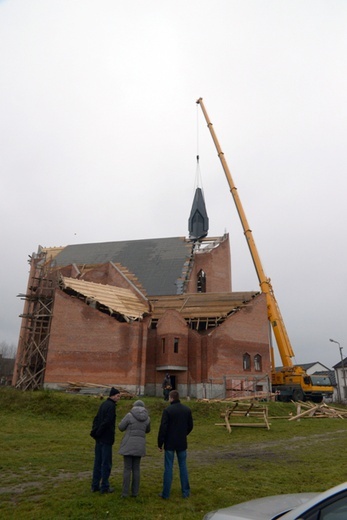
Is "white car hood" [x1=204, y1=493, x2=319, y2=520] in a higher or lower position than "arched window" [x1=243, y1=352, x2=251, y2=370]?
lower

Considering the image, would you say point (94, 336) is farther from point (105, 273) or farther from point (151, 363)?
point (105, 273)

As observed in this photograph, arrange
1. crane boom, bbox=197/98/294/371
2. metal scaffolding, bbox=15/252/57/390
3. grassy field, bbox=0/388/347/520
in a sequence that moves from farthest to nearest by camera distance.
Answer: metal scaffolding, bbox=15/252/57/390 → crane boom, bbox=197/98/294/371 → grassy field, bbox=0/388/347/520

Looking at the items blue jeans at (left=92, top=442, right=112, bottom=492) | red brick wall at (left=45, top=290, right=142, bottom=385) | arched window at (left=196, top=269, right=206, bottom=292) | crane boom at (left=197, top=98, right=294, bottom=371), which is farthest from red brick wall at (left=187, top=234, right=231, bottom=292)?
blue jeans at (left=92, top=442, right=112, bottom=492)

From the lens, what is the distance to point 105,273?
40469 mm

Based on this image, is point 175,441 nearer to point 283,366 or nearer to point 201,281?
point 283,366

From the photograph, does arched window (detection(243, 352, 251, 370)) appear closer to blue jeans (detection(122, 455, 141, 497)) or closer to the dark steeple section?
the dark steeple section

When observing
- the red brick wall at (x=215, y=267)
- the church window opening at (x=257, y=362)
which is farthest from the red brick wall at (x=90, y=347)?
the red brick wall at (x=215, y=267)

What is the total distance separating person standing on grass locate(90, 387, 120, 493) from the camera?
6887 millimetres

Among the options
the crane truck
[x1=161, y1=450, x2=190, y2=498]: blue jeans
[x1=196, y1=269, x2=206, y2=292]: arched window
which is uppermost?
[x1=196, y1=269, x2=206, y2=292]: arched window

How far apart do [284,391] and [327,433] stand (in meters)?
11.7

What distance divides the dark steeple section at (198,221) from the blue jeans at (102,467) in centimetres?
4400

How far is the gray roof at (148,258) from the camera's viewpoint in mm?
38409

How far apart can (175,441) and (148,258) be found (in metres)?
→ 36.2

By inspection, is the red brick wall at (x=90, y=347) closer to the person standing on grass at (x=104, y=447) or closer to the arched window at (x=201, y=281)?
the arched window at (x=201, y=281)
